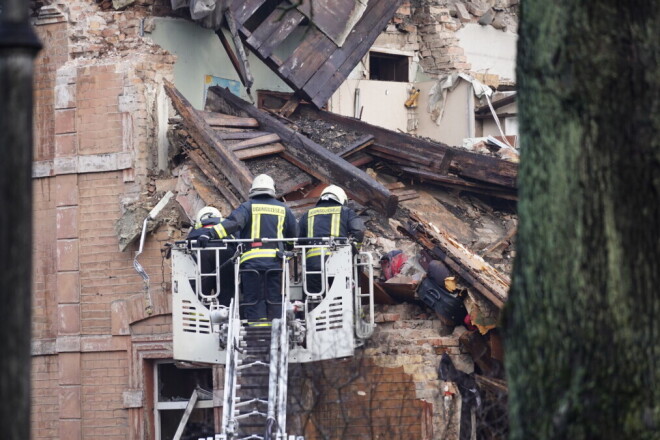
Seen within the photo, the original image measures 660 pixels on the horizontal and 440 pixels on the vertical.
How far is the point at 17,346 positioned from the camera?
15.5 feet

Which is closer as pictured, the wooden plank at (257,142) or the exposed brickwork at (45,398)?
the wooden plank at (257,142)

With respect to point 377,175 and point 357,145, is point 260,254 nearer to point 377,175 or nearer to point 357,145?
point 357,145

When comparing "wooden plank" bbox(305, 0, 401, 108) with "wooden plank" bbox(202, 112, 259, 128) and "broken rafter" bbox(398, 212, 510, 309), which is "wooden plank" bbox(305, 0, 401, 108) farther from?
"broken rafter" bbox(398, 212, 510, 309)

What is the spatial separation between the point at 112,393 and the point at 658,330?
34.0 ft

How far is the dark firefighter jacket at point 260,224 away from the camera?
11289 mm

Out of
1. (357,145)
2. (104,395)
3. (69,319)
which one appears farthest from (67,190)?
(357,145)

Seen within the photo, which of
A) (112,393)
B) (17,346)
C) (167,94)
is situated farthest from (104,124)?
(17,346)

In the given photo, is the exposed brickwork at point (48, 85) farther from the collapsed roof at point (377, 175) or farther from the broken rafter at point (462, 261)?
the broken rafter at point (462, 261)

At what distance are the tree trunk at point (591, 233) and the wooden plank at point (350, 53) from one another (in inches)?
444

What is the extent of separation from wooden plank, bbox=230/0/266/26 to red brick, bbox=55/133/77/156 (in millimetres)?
2579

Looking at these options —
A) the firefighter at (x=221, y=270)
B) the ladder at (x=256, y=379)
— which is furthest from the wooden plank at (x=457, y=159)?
the ladder at (x=256, y=379)

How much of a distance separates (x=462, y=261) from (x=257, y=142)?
132 inches

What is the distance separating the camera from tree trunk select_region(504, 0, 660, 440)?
16.7 feet

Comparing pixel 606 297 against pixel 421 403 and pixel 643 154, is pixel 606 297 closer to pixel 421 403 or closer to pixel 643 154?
pixel 643 154
